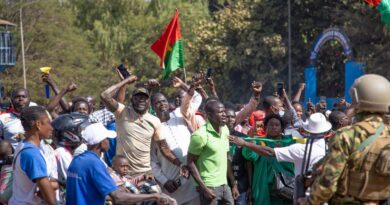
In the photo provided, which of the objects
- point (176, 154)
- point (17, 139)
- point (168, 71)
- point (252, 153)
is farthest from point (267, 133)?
point (168, 71)

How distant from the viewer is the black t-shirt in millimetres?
11352

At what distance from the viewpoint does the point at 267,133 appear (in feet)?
35.6

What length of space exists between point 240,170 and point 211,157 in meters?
0.68

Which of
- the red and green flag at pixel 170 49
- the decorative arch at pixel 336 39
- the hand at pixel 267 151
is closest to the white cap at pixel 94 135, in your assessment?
the hand at pixel 267 151

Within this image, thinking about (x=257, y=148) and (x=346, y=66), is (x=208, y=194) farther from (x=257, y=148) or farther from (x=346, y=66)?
(x=346, y=66)

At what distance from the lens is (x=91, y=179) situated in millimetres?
7391

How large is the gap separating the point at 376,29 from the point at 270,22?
11836 mm

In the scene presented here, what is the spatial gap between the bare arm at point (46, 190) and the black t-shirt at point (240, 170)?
168 inches

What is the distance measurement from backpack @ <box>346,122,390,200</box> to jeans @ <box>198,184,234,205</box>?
4.29 meters

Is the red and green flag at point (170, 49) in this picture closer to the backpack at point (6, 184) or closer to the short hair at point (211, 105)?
the short hair at point (211, 105)

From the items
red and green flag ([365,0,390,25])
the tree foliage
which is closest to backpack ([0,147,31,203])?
red and green flag ([365,0,390,25])

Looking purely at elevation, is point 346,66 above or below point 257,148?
below

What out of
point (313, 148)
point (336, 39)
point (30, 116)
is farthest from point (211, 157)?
point (336, 39)

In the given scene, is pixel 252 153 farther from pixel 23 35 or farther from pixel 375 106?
pixel 23 35
